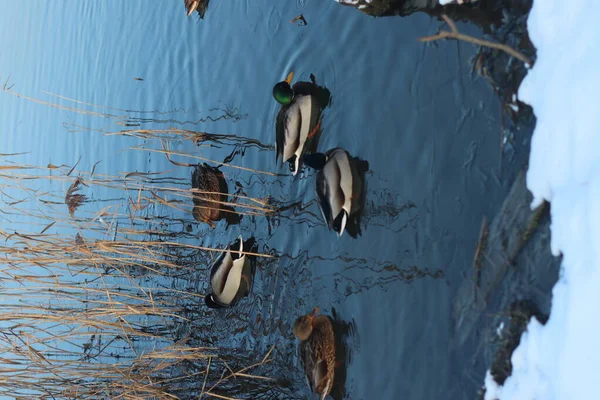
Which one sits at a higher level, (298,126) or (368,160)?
(298,126)

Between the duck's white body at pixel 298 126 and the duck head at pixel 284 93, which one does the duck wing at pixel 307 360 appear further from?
the duck head at pixel 284 93

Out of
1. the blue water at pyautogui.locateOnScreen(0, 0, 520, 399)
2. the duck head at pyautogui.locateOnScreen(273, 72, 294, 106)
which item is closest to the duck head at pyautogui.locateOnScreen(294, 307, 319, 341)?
the blue water at pyautogui.locateOnScreen(0, 0, 520, 399)

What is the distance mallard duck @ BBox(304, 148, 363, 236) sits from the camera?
13.8ft

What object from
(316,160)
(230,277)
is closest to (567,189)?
(316,160)

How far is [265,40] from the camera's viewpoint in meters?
5.65

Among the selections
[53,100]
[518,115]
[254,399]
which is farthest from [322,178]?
[53,100]

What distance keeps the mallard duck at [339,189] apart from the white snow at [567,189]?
4.81 feet

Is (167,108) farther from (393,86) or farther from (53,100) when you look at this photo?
(53,100)

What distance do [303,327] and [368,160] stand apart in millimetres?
1392

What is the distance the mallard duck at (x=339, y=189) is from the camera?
420 centimetres

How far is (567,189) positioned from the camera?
105 inches

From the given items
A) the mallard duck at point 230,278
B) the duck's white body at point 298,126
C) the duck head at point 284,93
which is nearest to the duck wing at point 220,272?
the mallard duck at point 230,278

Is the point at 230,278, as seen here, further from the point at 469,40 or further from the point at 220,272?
the point at 469,40

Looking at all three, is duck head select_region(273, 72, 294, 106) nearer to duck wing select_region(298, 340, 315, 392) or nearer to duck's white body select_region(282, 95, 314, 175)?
duck's white body select_region(282, 95, 314, 175)
